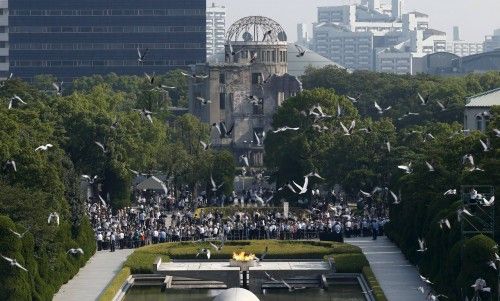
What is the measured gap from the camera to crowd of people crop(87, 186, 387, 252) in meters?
96.9

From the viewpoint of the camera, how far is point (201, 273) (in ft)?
272

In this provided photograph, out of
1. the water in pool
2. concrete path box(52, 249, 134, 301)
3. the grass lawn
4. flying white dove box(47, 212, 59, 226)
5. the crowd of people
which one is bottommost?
the water in pool

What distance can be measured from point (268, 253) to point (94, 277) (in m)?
10.0

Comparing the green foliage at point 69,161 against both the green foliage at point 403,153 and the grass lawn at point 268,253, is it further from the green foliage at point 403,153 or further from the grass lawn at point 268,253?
the green foliage at point 403,153

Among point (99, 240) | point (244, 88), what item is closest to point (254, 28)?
point (244, 88)

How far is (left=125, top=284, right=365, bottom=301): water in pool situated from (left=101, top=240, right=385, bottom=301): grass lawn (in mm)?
1066

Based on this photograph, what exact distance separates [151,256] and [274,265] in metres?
5.11

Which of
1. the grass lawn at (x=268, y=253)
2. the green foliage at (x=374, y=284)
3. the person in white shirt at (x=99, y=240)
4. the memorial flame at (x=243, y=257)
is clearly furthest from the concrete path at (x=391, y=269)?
the person in white shirt at (x=99, y=240)

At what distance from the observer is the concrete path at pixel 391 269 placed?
7431 centimetres

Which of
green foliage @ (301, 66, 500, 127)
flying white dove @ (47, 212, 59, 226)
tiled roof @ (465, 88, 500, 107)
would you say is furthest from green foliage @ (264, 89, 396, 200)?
flying white dove @ (47, 212, 59, 226)

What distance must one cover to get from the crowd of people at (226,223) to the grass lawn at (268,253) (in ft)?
7.78

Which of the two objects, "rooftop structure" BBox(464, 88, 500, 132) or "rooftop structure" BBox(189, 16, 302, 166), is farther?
"rooftop structure" BBox(189, 16, 302, 166)

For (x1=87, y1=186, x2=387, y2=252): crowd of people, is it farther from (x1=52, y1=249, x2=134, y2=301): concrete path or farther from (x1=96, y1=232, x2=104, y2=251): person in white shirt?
(x1=52, y1=249, x2=134, y2=301): concrete path

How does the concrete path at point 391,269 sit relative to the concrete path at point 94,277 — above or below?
above
